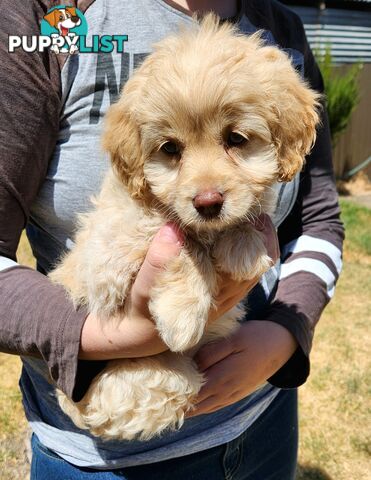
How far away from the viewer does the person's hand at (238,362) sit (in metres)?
2.01

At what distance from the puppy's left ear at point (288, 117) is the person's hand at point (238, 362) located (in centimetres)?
63

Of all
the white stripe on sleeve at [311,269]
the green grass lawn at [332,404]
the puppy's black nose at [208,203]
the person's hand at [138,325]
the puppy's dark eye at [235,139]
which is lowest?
the green grass lawn at [332,404]

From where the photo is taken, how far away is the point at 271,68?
1.88 meters

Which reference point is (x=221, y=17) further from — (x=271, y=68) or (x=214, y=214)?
(x=214, y=214)

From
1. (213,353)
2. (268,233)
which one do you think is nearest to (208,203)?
(268,233)

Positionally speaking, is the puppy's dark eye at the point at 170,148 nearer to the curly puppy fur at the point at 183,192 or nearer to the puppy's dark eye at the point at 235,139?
the curly puppy fur at the point at 183,192

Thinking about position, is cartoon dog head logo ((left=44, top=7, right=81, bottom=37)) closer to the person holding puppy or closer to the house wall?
the person holding puppy

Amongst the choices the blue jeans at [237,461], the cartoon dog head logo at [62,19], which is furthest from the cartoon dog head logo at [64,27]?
the blue jeans at [237,461]

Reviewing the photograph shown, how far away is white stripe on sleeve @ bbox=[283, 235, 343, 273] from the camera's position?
2.55m

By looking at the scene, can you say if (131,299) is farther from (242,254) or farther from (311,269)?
(311,269)

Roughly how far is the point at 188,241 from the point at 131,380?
1.89 ft

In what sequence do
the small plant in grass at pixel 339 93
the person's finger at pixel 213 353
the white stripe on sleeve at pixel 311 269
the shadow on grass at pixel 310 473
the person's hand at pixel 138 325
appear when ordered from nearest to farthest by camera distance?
the person's hand at pixel 138 325
the person's finger at pixel 213 353
the white stripe on sleeve at pixel 311 269
the shadow on grass at pixel 310 473
the small plant in grass at pixel 339 93

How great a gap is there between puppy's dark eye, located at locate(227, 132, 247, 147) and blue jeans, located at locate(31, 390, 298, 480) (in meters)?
1.24

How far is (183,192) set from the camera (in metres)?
1.74
